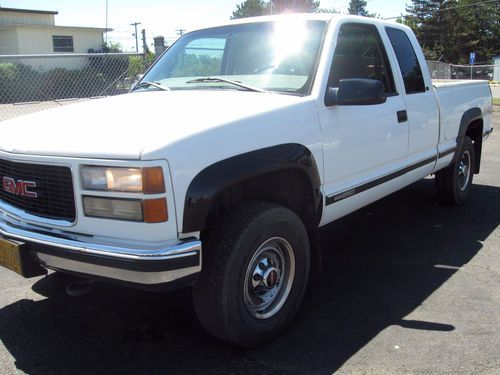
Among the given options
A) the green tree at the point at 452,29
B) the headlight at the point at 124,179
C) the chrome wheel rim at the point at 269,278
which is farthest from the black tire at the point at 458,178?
the green tree at the point at 452,29

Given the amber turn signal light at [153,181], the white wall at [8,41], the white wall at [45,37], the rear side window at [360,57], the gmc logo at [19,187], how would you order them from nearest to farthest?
1. the amber turn signal light at [153,181]
2. the gmc logo at [19,187]
3. the rear side window at [360,57]
4. the white wall at [8,41]
5. the white wall at [45,37]

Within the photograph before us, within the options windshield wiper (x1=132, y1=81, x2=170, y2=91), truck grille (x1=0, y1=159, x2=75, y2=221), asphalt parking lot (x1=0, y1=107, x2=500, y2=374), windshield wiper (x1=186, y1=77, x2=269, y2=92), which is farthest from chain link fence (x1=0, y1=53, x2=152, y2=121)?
truck grille (x1=0, y1=159, x2=75, y2=221)

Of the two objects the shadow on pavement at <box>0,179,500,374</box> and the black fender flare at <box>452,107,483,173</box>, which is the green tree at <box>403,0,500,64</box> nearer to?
the black fender flare at <box>452,107,483,173</box>

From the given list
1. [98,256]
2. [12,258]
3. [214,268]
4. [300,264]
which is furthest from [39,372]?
[300,264]

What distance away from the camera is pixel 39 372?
300 centimetres

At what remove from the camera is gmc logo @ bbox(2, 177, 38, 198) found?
9.88 feet

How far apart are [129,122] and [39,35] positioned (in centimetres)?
3761

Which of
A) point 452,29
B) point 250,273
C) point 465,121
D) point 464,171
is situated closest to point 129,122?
point 250,273

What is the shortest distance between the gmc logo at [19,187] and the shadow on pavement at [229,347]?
0.98 meters

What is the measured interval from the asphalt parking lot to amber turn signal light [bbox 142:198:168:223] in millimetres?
971

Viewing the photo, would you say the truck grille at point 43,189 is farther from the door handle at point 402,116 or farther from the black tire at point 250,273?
the door handle at point 402,116

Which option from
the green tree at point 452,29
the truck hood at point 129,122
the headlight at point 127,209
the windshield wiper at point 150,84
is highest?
the green tree at point 452,29

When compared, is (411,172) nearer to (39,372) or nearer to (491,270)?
(491,270)

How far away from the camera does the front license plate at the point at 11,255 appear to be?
290 cm
